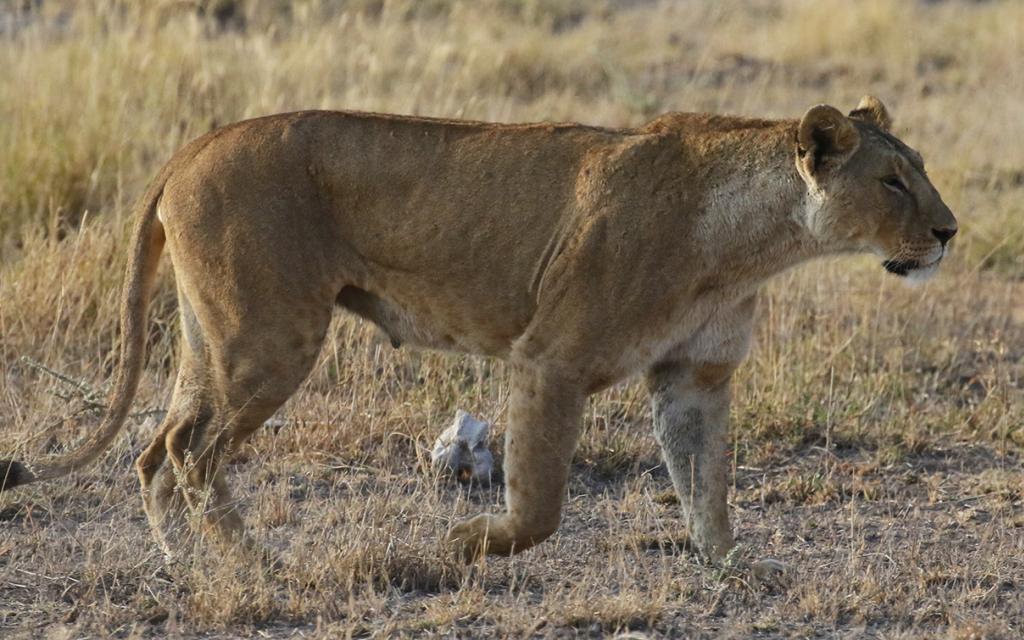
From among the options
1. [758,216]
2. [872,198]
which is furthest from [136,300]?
[872,198]

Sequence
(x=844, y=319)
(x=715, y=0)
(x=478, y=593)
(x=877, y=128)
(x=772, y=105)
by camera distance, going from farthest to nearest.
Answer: (x=715, y=0)
(x=772, y=105)
(x=844, y=319)
(x=877, y=128)
(x=478, y=593)

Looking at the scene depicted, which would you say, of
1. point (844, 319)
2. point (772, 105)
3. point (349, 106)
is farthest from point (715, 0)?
point (844, 319)

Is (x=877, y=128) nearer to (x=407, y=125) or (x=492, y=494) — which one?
A: (x=407, y=125)

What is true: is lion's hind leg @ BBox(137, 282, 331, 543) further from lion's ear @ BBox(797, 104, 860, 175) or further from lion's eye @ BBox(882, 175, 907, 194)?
lion's eye @ BBox(882, 175, 907, 194)

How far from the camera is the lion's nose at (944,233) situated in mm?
5164

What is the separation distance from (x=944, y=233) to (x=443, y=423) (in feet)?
7.73

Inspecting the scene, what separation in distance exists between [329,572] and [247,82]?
5729mm

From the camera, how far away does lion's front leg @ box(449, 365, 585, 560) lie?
5023 mm

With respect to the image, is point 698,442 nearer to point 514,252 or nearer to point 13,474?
point 514,252

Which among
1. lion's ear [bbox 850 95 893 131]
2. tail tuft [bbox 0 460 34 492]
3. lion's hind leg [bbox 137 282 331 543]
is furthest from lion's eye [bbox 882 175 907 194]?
tail tuft [bbox 0 460 34 492]

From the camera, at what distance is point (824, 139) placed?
16.8 ft

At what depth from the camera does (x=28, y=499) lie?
5.88m

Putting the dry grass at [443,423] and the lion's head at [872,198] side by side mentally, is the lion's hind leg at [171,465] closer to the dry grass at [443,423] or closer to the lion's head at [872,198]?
the dry grass at [443,423]

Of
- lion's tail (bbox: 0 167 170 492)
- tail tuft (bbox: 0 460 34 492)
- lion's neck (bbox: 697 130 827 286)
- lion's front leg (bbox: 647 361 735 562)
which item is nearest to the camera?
tail tuft (bbox: 0 460 34 492)
